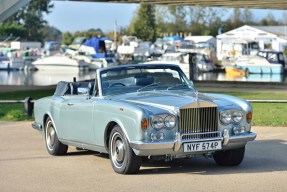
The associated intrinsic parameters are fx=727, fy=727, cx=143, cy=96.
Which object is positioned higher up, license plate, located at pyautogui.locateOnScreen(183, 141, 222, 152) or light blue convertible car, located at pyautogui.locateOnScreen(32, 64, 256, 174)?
light blue convertible car, located at pyautogui.locateOnScreen(32, 64, 256, 174)

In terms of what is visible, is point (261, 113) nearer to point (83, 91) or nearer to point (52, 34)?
point (83, 91)

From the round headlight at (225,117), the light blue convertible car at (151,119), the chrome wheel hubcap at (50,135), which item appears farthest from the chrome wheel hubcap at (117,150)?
the chrome wheel hubcap at (50,135)

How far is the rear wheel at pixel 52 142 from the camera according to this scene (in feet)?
40.5

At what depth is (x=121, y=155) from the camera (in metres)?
10.1

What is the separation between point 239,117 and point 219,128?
0.40 m

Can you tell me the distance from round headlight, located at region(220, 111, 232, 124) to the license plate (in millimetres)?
324

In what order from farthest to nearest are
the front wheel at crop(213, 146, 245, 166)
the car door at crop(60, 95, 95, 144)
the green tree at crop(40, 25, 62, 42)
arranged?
1. the green tree at crop(40, 25, 62, 42)
2. the car door at crop(60, 95, 95, 144)
3. the front wheel at crop(213, 146, 245, 166)

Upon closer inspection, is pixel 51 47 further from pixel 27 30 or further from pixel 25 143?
pixel 25 143

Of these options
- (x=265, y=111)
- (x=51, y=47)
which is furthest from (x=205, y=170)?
(x=51, y=47)

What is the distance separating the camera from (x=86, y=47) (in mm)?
76000

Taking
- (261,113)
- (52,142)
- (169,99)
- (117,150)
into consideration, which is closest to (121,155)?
(117,150)

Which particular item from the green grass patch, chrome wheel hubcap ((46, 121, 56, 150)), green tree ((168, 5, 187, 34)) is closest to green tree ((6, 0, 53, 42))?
green tree ((168, 5, 187, 34))

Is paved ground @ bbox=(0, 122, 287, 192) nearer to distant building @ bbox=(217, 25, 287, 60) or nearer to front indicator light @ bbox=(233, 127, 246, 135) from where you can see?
front indicator light @ bbox=(233, 127, 246, 135)

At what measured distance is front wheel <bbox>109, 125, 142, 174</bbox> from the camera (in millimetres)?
9875
